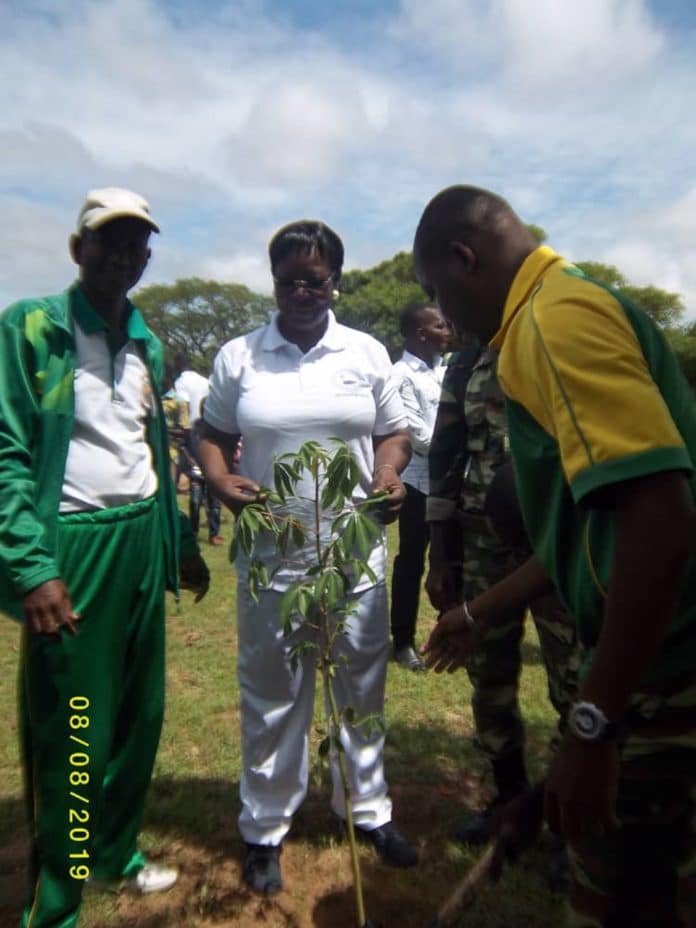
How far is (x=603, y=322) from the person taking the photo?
1.18 m

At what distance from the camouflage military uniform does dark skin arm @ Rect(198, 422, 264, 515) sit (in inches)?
29.3

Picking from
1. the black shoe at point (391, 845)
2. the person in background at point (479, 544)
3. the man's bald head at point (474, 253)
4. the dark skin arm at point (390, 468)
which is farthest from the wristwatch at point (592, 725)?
the black shoe at point (391, 845)

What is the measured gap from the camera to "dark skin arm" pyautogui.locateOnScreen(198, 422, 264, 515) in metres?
2.48

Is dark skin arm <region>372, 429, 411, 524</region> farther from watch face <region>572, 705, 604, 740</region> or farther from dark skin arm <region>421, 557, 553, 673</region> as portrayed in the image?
watch face <region>572, 705, 604, 740</region>

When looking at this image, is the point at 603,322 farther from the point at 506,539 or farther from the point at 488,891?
the point at 488,891

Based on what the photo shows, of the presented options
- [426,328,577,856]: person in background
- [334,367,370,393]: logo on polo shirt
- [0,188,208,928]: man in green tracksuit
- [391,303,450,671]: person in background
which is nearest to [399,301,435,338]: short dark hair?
[391,303,450,671]: person in background

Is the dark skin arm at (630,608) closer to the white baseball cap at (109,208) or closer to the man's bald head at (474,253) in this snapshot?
the man's bald head at (474,253)

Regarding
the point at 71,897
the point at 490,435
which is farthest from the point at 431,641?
the point at 71,897

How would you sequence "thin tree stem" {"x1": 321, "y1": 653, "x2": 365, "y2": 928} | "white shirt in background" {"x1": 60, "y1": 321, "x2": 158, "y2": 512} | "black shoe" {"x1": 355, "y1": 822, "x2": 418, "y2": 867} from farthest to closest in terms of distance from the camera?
"black shoe" {"x1": 355, "y1": 822, "x2": 418, "y2": 867}, "white shirt in background" {"x1": 60, "y1": 321, "x2": 158, "y2": 512}, "thin tree stem" {"x1": 321, "y1": 653, "x2": 365, "y2": 928}

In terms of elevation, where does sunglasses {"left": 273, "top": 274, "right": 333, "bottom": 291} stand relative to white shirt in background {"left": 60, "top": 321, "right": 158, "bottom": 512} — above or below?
above

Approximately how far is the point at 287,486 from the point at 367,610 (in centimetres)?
77

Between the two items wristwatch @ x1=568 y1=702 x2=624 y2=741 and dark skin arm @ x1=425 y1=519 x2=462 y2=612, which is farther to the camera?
dark skin arm @ x1=425 y1=519 x2=462 y2=612

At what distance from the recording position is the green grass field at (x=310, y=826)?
2479 millimetres

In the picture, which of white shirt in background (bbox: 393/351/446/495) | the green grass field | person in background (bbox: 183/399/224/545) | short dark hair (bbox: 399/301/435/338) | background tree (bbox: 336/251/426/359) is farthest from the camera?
background tree (bbox: 336/251/426/359)
